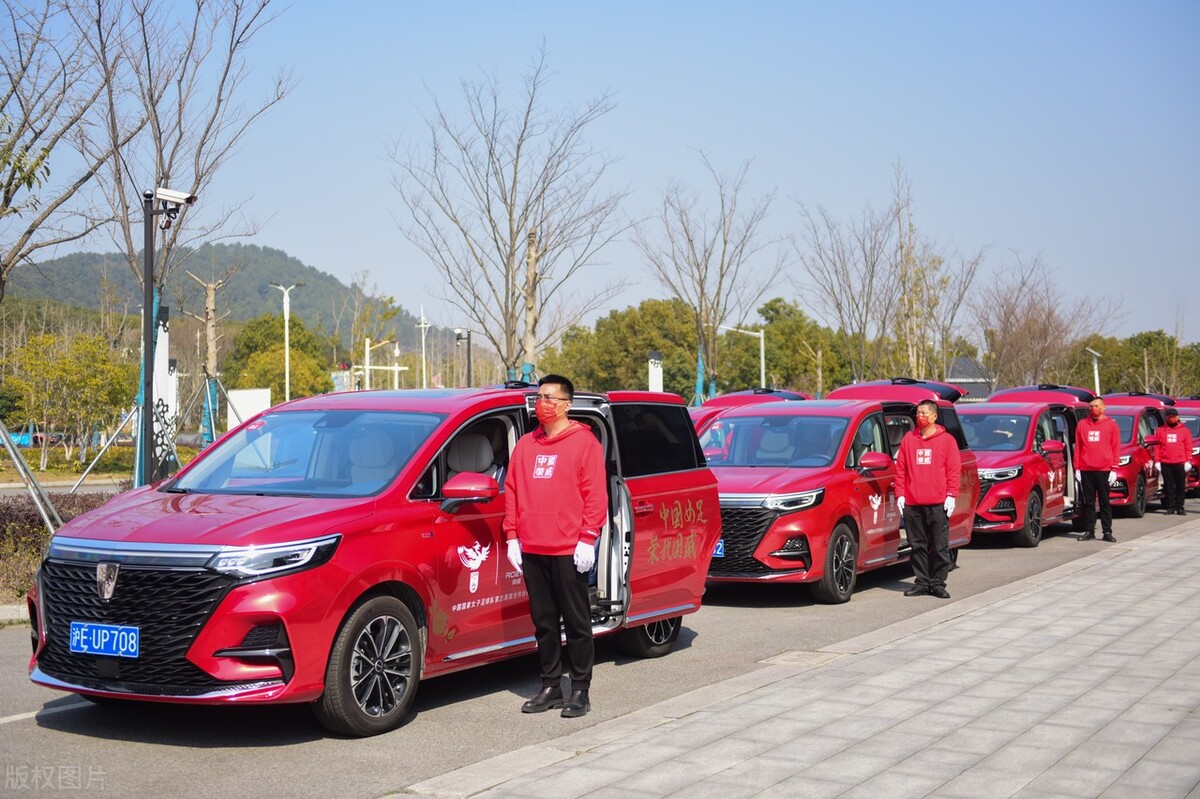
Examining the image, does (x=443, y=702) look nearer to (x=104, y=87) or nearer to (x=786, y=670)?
(x=786, y=670)

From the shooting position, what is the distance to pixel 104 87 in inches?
672

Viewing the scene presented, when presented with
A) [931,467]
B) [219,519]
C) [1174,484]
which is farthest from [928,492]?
[1174,484]

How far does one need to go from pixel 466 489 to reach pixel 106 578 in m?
1.92

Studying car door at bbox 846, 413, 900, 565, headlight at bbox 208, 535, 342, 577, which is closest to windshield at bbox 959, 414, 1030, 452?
car door at bbox 846, 413, 900, 565

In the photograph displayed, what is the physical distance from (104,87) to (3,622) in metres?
8.41

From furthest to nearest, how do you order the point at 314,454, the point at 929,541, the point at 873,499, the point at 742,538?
the point at 873,499 → the point at 929,541 → the point at 742,538 → the point at 314,454

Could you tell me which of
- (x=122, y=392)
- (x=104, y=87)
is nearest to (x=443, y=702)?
(x=104, y=87)

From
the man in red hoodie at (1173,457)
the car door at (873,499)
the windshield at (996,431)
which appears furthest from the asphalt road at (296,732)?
the man in red hoodie at (1173,457)

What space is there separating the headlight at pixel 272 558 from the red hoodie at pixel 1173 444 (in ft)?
63.9

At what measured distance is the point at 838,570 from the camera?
1273 centimetres

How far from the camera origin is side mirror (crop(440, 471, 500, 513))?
756 cm

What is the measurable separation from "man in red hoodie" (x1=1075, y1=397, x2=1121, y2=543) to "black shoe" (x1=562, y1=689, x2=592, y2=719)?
12.7 m

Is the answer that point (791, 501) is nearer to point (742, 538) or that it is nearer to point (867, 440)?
point (742, 538)

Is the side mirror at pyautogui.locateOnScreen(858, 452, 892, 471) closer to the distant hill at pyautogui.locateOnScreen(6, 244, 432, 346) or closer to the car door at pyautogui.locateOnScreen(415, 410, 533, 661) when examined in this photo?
the car door at pyautogui.locateOnScreen(415, 410, 533, 661)
